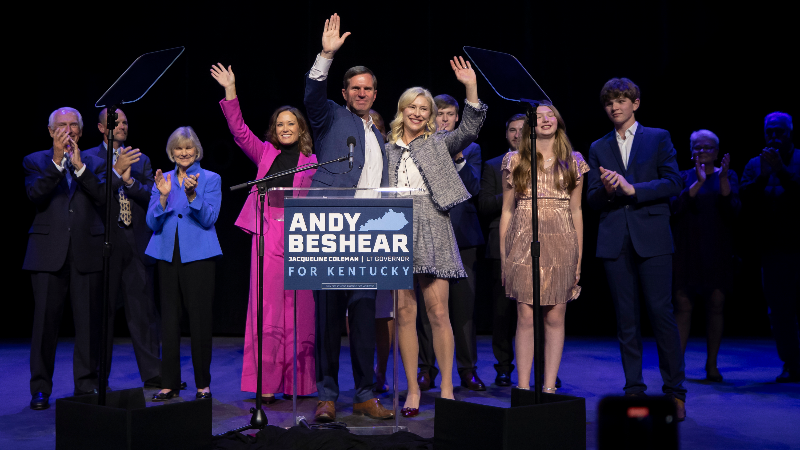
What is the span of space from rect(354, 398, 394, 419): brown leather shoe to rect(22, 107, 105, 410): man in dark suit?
1686 mm

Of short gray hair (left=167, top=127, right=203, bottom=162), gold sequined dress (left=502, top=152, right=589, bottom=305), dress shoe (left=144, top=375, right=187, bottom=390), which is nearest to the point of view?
gold sequined dress (left=502, top=152, right=589, bottom=305)

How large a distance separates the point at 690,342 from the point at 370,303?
13.9 feet

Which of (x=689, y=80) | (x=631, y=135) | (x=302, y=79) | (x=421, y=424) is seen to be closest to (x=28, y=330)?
(x=302, y=79)

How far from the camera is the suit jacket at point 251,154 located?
3.98m

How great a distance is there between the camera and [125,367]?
525 centimetres

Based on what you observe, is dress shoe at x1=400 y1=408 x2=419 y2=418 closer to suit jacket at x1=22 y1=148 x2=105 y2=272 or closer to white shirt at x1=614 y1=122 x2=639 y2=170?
white shirt at x1=614 y1=122 x2=639 y2=170

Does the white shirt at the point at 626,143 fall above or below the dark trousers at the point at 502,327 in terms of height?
above

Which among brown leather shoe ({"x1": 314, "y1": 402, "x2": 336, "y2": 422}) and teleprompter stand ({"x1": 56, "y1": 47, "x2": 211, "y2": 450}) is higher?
teleprompter stand ({"x1": 56, "y1": 47, "x2": 211, "y2": 450})

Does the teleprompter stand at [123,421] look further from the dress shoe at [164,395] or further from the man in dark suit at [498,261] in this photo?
the man in dark suit at [498,261]

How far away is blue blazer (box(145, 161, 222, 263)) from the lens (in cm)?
404

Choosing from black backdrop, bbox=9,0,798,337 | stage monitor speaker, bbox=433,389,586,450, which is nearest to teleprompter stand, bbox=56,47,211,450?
stage monitor speaker, bbox=433,389,586,450

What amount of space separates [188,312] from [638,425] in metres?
3.50

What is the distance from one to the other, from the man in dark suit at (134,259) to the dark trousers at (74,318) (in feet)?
0.57

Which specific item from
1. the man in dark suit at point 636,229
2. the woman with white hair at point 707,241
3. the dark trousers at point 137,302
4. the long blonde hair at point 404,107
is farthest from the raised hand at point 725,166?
the dark trousers at point 137,302
